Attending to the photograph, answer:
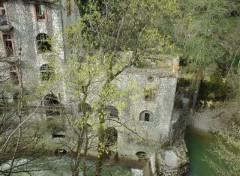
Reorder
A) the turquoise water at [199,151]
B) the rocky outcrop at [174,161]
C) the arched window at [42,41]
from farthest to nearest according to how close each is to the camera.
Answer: the turquoise water at [199,151]
the arched window at [42,41]
the rocky outcrop at [174,161]

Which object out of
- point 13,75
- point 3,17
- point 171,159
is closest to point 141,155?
point 171,159

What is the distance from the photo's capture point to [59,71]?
2317 cm

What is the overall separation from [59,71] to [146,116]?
333 inches

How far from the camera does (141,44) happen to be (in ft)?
60.2

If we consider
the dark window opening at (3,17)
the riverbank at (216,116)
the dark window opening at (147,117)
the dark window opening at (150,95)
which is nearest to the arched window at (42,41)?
the dark window opening at (3,17)

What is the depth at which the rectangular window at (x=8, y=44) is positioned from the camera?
2277 cm

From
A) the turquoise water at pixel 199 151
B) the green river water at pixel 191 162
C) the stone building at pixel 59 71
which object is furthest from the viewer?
the turquoise water at pixel 199 151

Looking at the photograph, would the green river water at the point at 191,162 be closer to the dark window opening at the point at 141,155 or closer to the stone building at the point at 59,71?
the dark window opening at the point at 141,155

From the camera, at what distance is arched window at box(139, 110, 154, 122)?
22833mm

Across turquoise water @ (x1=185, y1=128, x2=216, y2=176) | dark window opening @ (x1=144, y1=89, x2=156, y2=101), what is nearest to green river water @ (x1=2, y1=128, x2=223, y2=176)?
turquoise water @ (x1=185, y1=128, x2=216, y2=176)

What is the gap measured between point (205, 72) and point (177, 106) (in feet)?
25.2

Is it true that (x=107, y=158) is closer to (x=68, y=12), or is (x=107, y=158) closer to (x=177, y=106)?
(x=177, y=106)

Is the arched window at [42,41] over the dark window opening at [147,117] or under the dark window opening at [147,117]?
over

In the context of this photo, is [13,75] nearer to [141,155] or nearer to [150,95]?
[150,95]
